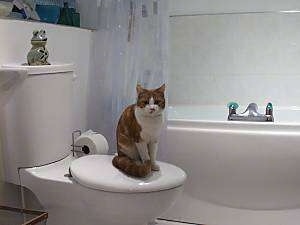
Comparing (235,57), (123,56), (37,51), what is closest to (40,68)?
(37,51)

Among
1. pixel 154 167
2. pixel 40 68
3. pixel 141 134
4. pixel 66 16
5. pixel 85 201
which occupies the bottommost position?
pixel 85 201

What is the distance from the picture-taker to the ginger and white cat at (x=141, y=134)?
1.28 m

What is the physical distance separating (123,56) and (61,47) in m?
0.29

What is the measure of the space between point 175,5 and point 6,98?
151 centimetres

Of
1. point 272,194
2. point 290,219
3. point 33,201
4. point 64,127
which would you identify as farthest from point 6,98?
point 290,219

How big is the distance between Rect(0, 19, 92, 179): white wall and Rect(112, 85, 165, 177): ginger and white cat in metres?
0.51

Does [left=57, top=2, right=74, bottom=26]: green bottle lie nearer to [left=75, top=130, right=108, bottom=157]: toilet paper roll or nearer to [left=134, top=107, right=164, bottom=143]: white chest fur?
[left=75, top=130, right=108, bottom=157]: toilet paper roll

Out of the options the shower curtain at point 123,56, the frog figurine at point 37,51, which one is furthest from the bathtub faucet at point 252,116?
the frog figurine at point 37,51

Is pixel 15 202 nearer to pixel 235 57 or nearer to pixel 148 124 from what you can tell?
pixel 148 124

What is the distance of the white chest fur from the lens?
1.30 meters

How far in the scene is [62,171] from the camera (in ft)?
4.72

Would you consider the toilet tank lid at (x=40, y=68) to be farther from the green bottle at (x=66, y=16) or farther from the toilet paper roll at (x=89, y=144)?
the green bottle at (x=66, y=16)

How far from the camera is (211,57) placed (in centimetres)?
250

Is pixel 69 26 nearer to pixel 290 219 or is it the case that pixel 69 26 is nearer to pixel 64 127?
pixel 64 127
